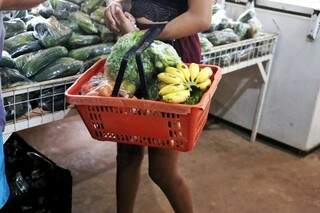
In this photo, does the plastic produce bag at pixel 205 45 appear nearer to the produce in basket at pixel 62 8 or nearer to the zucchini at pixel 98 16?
the zucchini at pixel 98 16

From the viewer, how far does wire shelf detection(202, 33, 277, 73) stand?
2021mm

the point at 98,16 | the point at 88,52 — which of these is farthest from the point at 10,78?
the point at 98,16

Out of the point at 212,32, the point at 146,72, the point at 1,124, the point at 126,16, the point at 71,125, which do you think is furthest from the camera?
the point at 71,125

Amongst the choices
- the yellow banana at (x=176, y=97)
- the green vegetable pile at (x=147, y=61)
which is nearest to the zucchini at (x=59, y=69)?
the green vegetable pile at (x=147, y=61)

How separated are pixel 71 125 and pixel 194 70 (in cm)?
188

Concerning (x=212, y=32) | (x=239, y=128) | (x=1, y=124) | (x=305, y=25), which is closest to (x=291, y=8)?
(x=305, y=25)

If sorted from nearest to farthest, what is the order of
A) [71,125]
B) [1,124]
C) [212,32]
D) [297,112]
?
[1,124], [212,32], [297,112], [71,125]

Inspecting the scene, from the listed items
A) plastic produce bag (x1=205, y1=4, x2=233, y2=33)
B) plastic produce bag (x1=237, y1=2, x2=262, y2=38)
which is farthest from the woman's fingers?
plastic produce bag (x1=237, y1=2, x2=262, y2=38)

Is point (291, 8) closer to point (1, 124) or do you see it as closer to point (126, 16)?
point (126, 16)

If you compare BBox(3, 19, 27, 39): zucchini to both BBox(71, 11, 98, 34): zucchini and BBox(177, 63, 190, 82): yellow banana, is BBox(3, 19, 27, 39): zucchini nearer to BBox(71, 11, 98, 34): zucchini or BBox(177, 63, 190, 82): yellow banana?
BBox(71, 11, 98, 34): zucchini

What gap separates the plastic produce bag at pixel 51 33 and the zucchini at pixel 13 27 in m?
0.09

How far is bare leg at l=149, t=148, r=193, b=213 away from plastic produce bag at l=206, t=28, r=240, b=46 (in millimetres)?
888

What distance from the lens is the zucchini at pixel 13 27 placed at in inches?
61.8

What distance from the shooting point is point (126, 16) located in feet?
4.16
